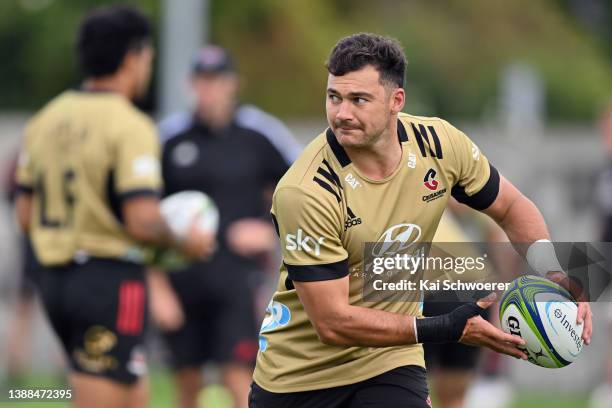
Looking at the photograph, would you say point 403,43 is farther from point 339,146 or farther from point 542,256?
point 339,146

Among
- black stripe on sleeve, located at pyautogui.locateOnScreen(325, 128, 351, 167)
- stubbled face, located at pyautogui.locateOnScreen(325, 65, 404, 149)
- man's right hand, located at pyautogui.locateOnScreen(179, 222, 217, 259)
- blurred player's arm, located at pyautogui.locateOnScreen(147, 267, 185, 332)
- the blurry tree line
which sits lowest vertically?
blurred player's arm, located at pyautogui.locateOnScreen(147, 267, 185, 332)

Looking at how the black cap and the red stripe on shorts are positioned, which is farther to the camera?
the black cap

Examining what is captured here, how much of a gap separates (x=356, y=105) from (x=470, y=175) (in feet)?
2.26

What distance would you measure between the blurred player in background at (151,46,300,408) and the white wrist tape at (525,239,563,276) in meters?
3.78

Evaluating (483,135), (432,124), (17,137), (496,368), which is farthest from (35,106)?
(432,124)

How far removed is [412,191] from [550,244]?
0.71m

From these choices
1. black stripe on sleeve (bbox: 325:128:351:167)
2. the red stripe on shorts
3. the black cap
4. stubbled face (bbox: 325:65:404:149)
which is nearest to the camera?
stubbled face (bbox: 325:65:404:149)

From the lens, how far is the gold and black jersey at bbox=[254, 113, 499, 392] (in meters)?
5.43

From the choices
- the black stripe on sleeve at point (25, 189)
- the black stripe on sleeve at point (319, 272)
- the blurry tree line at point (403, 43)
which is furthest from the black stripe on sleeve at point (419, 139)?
the blurry tree line at point (403, 43)

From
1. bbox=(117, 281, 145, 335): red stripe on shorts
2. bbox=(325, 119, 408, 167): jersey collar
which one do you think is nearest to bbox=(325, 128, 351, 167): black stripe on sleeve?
bbox=(325, 119, 408, 167): jersey collar

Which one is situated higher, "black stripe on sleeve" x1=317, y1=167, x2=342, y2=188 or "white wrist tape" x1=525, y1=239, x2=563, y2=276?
"black stripe on sleeve" x1=317, y1=167, x2=342, y2=188

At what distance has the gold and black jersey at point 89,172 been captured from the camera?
7.05 m

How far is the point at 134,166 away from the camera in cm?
704

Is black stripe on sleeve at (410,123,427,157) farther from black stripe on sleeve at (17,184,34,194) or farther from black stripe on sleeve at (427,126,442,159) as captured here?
black stripe on sleeve at (17,184,34,194)
